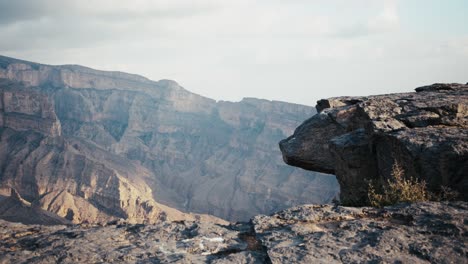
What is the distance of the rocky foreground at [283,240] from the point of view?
4859 mm

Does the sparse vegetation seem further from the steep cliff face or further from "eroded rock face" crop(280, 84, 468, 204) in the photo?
the steep cliff face

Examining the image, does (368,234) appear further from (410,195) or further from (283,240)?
(410,195)

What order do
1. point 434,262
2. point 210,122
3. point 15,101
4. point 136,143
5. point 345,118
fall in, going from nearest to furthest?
point 434,262 → point 345,118 → point 15,101 → point 136,143 → point 210,122

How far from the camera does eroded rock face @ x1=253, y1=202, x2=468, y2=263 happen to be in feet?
15.6

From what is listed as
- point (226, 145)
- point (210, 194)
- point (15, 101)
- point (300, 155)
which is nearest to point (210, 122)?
point (226, 145)

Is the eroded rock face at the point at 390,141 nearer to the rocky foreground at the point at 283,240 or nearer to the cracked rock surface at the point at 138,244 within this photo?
the rocky foreground at the point at 283,240

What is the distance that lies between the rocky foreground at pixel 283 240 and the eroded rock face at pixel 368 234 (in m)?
0.01

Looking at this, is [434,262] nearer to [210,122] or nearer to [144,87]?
[210,122]

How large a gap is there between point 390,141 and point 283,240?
521cm

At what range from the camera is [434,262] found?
14.8 feet

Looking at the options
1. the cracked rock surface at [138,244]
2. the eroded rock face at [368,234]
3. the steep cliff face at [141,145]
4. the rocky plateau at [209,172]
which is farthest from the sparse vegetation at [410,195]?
the steep cliff face at [141,145]

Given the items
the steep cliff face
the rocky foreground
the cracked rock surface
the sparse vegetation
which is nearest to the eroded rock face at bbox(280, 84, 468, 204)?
the sparse vegetation

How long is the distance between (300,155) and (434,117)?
205 inches

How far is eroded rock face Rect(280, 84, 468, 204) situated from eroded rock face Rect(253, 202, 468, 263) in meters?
2.01
